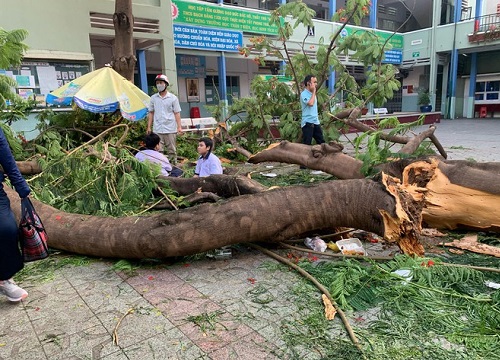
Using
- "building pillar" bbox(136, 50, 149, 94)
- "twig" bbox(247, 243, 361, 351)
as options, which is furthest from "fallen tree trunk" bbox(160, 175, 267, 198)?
"building pillar" bbox(136, 50, 149, 94)

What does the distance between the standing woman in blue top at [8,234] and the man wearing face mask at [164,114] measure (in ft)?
12.8

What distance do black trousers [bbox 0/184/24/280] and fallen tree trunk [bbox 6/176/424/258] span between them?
26.2 inches

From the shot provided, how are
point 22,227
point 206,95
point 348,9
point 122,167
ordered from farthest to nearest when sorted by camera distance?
point 206,95 < point 348,9 < point 122,167 < point 22,227

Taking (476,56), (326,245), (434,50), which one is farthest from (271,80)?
(476,56)

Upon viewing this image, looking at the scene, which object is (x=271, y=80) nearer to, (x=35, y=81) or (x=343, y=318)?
(x=35, y=81)

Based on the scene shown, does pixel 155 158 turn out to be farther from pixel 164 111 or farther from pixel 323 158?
pixel 323 158

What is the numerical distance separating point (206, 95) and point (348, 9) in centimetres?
1125

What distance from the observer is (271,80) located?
8086mm

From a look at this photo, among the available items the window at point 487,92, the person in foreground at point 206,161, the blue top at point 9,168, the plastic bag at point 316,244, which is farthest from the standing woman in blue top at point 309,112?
the window at point 487,92

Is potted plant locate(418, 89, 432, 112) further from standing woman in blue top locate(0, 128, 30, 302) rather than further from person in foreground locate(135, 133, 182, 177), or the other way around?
standing woman in blue top locate(0, 128, 30, 302)

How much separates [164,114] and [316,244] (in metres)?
4.09

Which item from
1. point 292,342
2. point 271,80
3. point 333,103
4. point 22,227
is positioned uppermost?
point 271,80

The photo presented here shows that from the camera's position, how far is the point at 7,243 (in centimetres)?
253

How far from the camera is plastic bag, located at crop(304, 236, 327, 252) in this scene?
332 cm
